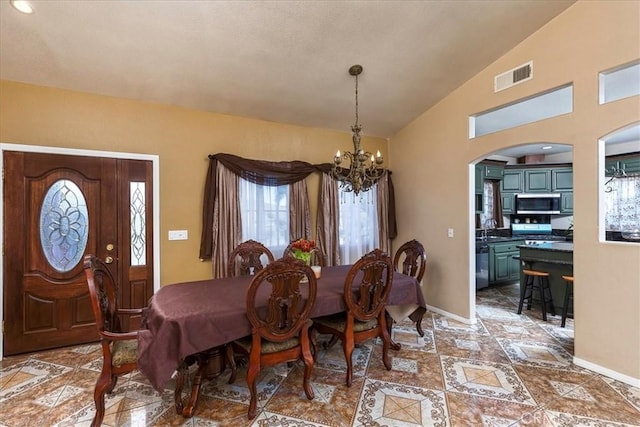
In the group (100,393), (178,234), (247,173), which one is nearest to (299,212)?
(247,173)

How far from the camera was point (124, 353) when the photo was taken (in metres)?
2.10

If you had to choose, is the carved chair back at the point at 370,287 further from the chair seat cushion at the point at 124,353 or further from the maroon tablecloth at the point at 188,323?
the chair seat cushion at the point at 124,353

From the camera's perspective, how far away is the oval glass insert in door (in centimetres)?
316

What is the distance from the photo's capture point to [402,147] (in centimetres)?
500

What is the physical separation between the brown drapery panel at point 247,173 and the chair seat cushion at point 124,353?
5.49 feet

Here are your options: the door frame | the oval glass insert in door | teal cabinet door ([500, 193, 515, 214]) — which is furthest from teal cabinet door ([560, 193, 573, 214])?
the oval glass insert in door

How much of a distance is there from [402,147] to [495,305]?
2.85 meters

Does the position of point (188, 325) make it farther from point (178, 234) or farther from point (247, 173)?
point (247, 173)

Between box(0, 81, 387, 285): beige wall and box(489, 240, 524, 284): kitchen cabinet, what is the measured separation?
3715 millimetres

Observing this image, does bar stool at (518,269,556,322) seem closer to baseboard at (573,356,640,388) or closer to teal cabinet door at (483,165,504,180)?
baseboard at (573,356,640,388)

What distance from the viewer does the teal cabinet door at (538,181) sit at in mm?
6379

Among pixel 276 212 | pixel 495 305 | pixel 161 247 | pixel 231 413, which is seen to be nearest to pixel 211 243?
pixel 161 247

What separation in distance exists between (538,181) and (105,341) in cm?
754

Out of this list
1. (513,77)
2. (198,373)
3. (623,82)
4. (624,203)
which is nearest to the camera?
(198,373)
